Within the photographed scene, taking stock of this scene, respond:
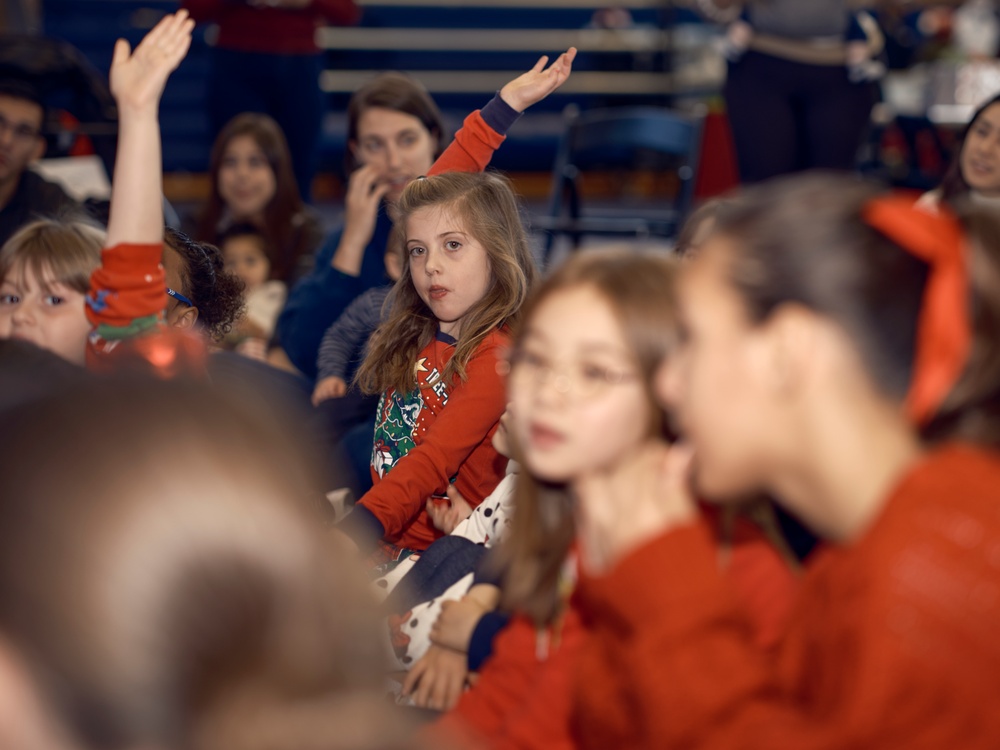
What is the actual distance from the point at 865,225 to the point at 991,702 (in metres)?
0.35

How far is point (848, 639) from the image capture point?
0.76 meters

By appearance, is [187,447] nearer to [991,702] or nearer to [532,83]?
[991,702]

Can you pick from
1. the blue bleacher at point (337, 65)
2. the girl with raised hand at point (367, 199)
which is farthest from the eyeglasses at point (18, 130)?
the blue bleacher at point (337, 65)

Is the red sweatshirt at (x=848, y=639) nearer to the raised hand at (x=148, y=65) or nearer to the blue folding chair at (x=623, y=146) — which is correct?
the raised hand at (x=148, y=65)

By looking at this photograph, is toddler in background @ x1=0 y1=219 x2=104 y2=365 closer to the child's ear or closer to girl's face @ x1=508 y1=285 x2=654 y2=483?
girl's face @ x1=508 y1=285 x2=654 y2=483

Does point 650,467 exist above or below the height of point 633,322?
below

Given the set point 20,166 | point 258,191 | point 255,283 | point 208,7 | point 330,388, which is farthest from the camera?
point 208,7

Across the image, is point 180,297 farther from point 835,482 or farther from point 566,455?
point 835,482

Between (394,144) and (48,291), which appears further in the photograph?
(394,144)

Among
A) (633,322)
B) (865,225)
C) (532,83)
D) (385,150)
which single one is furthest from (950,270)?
(385,150)

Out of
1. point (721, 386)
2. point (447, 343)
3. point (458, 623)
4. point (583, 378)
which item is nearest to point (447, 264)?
point (447, 343)

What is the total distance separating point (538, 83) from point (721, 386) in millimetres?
1156

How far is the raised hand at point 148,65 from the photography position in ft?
4.54

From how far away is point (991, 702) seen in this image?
74cm
